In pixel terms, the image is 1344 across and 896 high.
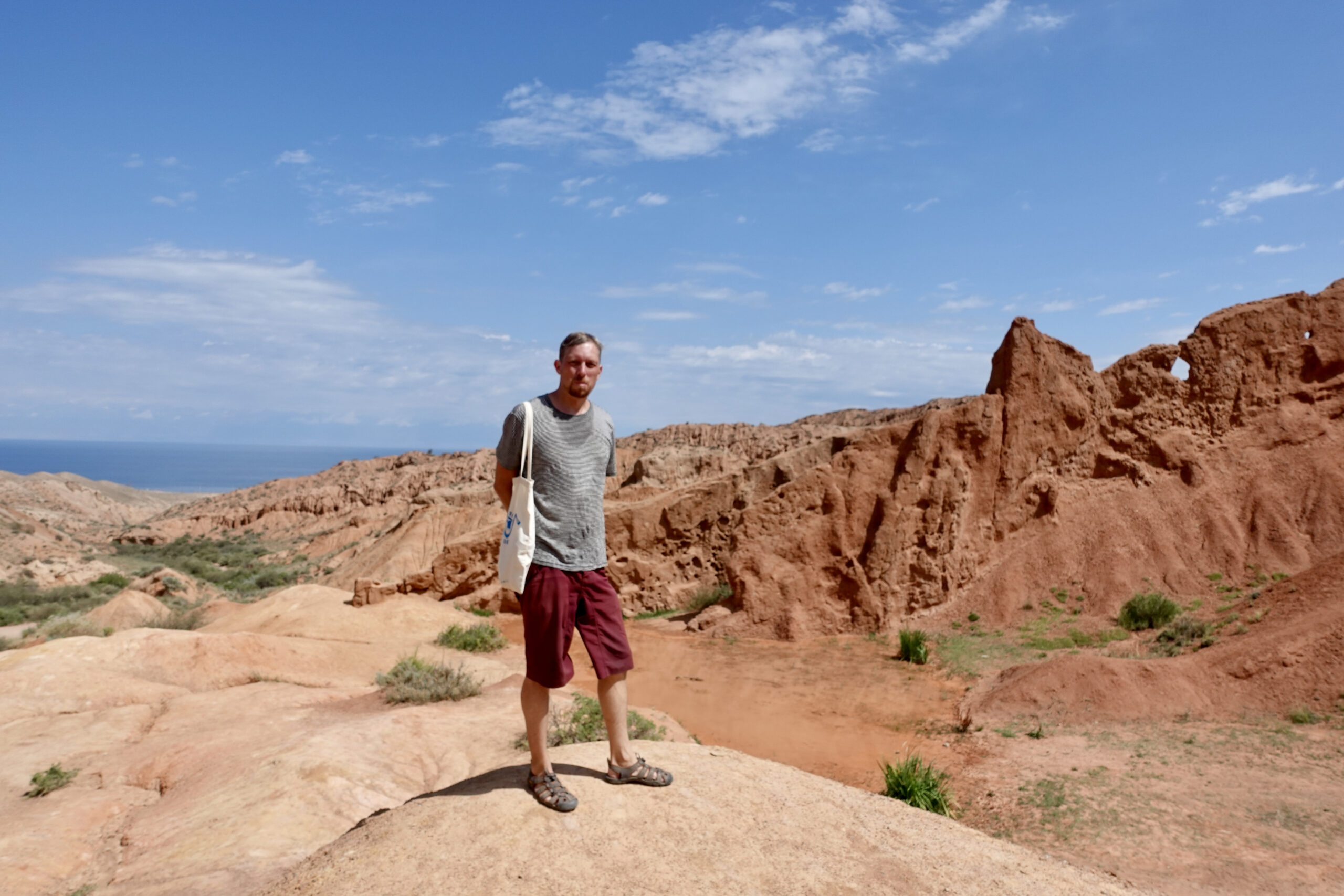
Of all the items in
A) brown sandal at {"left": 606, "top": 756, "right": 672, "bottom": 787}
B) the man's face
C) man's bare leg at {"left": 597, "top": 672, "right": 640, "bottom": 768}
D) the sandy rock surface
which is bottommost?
the sandy rock surface

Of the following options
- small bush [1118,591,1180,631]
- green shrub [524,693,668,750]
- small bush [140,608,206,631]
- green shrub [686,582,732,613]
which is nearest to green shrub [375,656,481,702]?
green shrub [524,693,668,750]

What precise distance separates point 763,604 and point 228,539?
34.5 metres

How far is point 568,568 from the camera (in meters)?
3.92

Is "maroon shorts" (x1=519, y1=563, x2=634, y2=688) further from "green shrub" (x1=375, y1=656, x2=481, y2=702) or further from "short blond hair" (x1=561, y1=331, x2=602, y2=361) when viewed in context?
"green shrub" (x1=375, y1=656, x2=481, y2=702)

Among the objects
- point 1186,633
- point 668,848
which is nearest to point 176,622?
point 668,848

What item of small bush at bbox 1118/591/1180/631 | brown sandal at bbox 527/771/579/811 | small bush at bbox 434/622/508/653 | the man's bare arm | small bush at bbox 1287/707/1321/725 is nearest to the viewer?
brown sandal at bbox 527/771/579/811

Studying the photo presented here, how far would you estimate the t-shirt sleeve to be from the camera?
393 cm

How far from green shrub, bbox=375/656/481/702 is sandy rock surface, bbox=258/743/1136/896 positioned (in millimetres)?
5313

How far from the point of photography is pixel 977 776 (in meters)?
7.82

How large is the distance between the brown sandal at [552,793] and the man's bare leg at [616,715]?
0.31 meters

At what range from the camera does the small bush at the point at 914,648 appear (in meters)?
12.4

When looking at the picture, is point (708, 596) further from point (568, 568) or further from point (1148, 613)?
point (568, 568)

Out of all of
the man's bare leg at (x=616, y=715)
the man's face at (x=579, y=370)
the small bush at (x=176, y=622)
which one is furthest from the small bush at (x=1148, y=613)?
the small bush at (x=176, y=622)

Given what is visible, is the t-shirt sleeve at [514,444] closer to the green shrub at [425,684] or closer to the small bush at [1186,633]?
the green shrub at [425,684]
